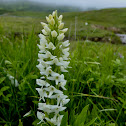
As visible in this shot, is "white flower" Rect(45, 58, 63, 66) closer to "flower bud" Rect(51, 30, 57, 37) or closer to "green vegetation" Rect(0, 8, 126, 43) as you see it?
"flower bud" Rect(51, 30, 57, 37)

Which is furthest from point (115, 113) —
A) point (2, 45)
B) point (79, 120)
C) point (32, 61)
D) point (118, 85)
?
point (2, 45)

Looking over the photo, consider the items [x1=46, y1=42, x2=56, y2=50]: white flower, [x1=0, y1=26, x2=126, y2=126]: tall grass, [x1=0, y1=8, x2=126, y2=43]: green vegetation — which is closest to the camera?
[x1=46, y1=42, x2=56, y2=50]: white flower

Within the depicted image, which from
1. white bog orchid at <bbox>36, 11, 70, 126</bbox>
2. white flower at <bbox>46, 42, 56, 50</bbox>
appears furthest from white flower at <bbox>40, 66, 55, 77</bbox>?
white flower at <bbox>46, 42, 56, 50</bbox>

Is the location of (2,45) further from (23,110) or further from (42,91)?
(42,91)

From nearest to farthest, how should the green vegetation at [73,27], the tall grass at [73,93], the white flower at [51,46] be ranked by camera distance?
the white flower at [51,46] < the tall grass at [73,93] < the green vegetation at [73,27]

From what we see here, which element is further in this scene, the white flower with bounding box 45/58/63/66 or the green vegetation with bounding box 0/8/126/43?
the green vegetation with bounding box 0/8/126/43

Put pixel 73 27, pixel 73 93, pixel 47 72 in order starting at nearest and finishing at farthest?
pixel 47 72 → pixel 73 93 → pixel 73 27

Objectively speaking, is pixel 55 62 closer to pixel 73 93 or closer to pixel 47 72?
pixel 47 72

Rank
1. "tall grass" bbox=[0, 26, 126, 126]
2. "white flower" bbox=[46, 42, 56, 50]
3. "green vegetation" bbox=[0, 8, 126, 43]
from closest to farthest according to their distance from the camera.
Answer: "white flower" bbox=[46, 42, 56, 50] → "tall grass" bbox=[0, 26, 126, 126] → "green vegetation" bbox=[0, 8, 126, 43]

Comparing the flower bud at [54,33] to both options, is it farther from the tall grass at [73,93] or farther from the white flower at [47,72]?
the tall grass at [73,93]

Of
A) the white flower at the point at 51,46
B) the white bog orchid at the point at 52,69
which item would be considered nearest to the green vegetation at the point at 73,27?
the white bog orchid at the point at 52,69

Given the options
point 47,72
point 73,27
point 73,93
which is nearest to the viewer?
point 47,72

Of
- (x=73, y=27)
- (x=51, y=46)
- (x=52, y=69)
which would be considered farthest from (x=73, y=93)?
(x=73, y=27)

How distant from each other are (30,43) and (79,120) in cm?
234
